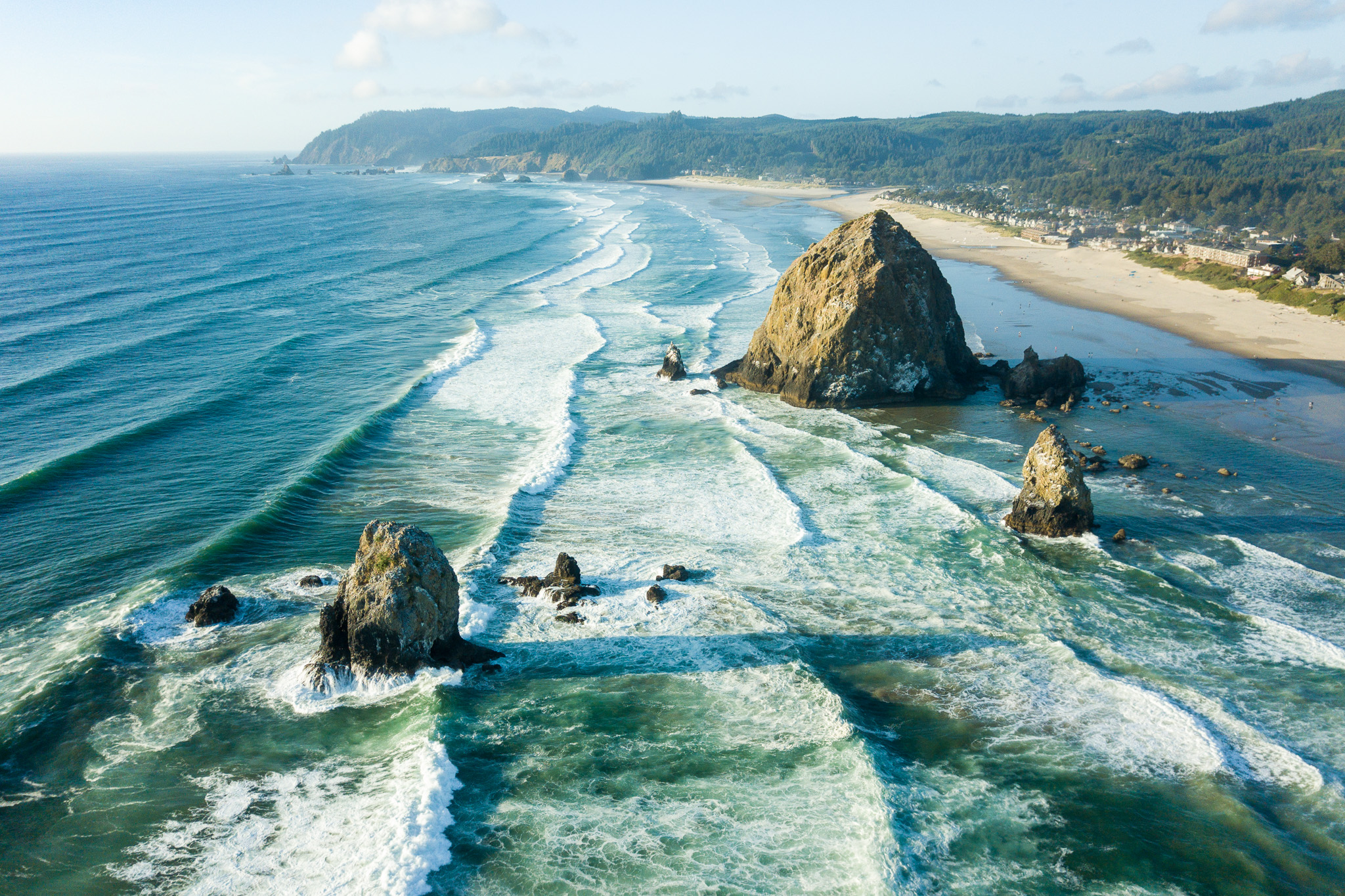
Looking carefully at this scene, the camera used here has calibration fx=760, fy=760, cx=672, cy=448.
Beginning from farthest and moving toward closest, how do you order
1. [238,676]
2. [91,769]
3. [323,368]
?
[323,368], [238,676], [91,769]

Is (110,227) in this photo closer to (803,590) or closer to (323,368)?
(323,368)

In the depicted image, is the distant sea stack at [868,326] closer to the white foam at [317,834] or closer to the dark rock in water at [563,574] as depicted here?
the dark rock in water at [563,574]

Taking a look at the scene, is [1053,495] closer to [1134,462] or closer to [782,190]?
[1134,462]

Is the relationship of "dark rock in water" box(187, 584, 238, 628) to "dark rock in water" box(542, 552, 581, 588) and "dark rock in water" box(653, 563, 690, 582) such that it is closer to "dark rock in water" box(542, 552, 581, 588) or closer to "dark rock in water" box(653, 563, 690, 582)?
"dark rock in water" box(542, 552, 581, 588)

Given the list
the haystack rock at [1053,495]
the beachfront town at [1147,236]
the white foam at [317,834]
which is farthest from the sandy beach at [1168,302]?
the white foam at [317,834]

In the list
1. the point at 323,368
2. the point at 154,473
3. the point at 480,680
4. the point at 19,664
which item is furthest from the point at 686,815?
the point at 323,368

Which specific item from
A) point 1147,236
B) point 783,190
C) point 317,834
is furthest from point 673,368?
point 783,190
